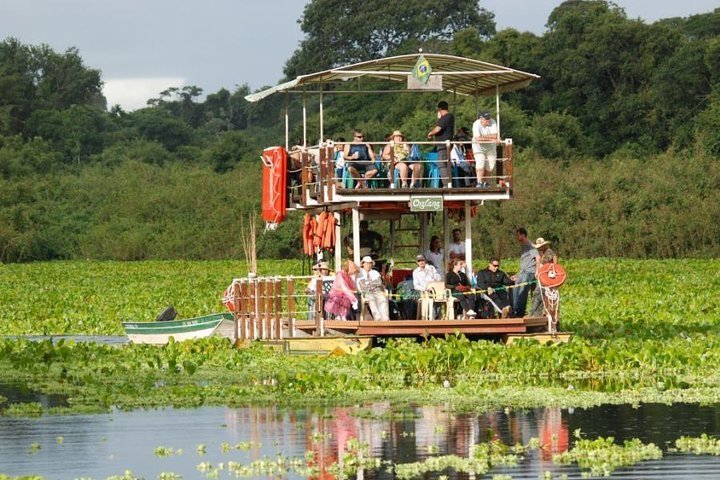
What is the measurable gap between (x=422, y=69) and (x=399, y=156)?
4.85ft

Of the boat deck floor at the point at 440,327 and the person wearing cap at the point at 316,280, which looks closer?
the boat deck floor at the point at 440,327

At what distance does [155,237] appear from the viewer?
75.2m

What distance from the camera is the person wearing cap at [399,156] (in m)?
27.2

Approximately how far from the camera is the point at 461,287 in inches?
1069

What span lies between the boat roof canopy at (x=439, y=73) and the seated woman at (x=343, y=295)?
303cm

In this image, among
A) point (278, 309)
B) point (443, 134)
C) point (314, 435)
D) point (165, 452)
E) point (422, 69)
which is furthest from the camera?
point (278, 309)

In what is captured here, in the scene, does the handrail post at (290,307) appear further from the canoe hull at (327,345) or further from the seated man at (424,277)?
the seated man at (424,277)

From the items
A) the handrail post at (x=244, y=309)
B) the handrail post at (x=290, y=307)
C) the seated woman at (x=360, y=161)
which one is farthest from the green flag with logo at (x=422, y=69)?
the handrail post at (x=244, y=309)

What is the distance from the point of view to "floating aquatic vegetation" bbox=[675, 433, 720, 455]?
16844mm

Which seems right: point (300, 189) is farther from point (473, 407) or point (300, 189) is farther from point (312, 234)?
point (473, 407)

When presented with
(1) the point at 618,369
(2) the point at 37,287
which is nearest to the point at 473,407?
(1) the point at 618,369

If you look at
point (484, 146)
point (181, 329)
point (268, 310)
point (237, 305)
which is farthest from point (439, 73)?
point (181, 329)

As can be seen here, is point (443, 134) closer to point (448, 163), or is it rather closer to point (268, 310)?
point (448, 163)

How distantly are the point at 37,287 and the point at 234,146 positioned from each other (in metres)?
33.8
